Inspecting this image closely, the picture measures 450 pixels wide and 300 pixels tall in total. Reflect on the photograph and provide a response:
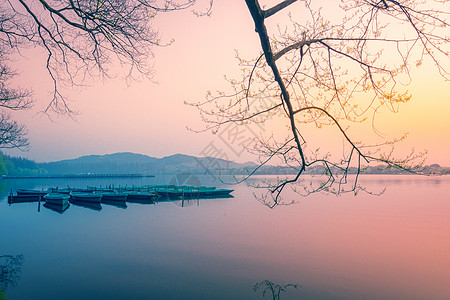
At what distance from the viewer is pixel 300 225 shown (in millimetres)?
29562

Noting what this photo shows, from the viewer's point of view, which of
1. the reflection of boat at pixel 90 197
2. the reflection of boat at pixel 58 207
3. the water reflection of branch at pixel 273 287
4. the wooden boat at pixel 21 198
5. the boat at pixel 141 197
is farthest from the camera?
the boat at pixel 141 197

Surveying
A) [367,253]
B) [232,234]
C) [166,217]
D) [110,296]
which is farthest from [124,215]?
[367,253]

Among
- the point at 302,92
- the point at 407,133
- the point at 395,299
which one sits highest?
the point at 302,92

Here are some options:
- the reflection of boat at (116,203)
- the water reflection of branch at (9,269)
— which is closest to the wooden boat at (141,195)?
the reflection of boat at (116,203)

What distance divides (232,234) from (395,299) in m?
13.9

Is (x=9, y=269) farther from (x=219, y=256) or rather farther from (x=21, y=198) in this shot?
(x=21, y=198)

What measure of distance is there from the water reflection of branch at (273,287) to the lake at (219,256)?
0.13 meters

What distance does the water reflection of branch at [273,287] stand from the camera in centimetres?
1290

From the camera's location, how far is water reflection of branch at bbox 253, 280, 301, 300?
1290 cm

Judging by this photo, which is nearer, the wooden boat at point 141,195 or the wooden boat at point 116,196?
the wooden boat at point 116,196

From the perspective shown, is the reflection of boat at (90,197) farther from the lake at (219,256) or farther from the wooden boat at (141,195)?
the lake at (219,256)

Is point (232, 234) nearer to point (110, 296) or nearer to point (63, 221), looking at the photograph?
point (110, 296)

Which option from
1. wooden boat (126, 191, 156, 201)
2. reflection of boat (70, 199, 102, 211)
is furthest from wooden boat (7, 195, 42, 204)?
wooden boat (126, 191, 156, 201)

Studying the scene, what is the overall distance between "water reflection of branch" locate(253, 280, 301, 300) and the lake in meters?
0.13
